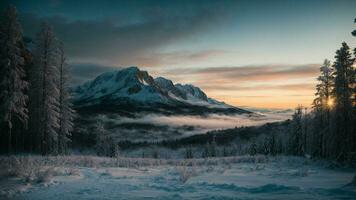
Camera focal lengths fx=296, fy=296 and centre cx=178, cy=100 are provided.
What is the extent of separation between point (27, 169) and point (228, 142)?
593ft

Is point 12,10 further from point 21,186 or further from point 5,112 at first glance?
point 21,186

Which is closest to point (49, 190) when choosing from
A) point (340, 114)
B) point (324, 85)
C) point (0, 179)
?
point (0, 179)

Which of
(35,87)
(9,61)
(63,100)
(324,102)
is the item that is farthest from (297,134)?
(9,61)

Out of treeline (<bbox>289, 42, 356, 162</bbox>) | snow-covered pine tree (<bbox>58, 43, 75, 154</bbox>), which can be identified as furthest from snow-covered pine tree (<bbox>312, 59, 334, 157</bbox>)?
snow-covered pine tree (<bbox>58, 43, 75, 154</bbox>)

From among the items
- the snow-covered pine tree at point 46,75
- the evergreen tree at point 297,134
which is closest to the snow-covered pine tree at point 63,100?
the snow-covered pine tree at point 46,75

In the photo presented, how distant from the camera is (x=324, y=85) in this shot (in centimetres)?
4109

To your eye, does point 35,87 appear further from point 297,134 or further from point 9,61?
point 297,134

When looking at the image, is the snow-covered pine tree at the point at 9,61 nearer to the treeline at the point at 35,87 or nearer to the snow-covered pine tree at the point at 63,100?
the treeline at the point at 35,87

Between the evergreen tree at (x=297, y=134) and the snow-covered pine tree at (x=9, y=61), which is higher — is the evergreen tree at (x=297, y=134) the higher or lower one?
the lower one

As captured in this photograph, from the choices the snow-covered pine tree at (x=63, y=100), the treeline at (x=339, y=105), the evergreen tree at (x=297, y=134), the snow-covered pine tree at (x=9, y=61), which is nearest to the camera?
the snow-covered pine tree at (x=9, y=61)

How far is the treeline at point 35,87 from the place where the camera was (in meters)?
28.2

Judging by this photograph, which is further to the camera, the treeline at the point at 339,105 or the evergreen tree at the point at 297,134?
the evergreen tree at the point at 297,134

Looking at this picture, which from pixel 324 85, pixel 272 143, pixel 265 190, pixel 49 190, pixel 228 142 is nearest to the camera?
pixel 49 190

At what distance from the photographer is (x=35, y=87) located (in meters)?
35.4
